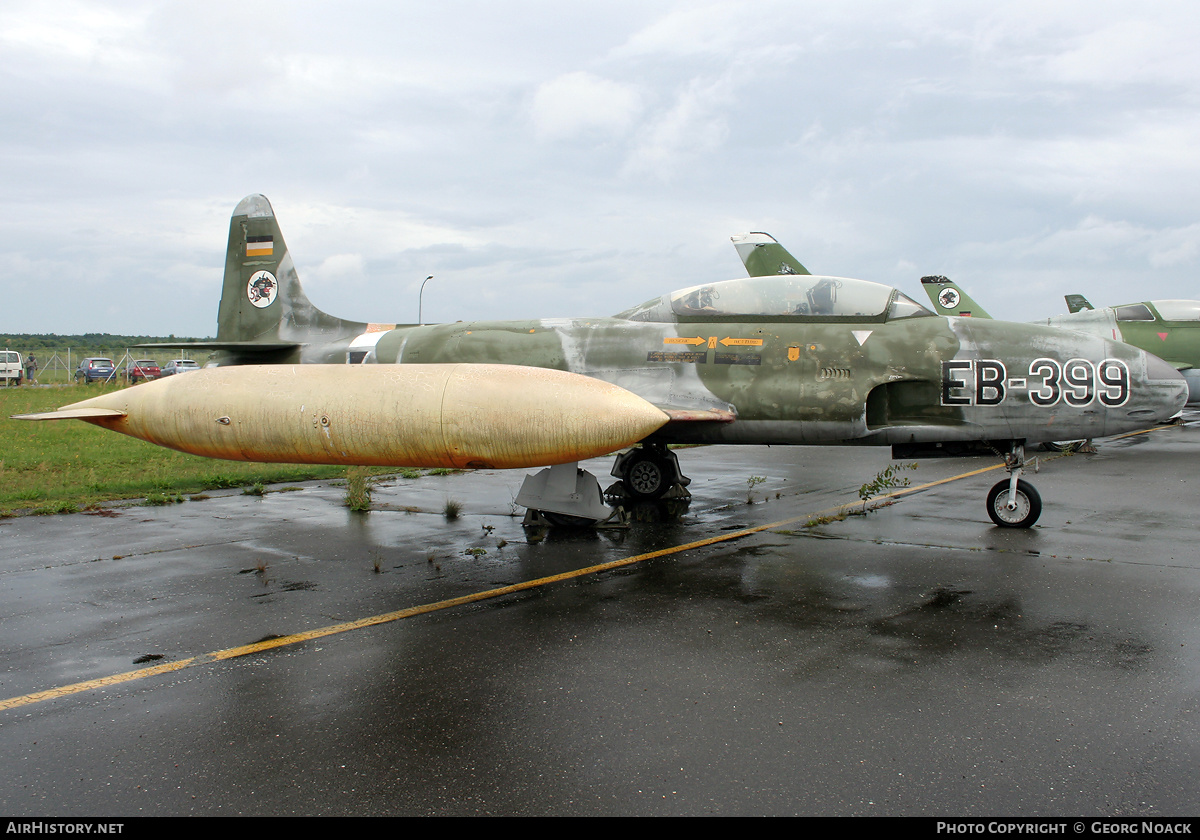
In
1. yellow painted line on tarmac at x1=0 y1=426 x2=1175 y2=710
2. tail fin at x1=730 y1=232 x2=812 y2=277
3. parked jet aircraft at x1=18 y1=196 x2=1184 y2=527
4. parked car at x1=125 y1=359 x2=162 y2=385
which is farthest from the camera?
parked car at x1=125 y1=359 x2=162 y2=385

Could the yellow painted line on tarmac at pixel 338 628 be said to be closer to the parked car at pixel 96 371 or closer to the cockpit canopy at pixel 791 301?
the cockpit canopy at pixel 791 301

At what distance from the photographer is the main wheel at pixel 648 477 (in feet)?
33.4

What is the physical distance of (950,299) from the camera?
22.5 m

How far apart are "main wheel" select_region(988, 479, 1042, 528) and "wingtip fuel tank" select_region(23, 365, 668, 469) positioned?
164 inches

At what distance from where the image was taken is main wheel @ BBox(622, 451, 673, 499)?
401 inches

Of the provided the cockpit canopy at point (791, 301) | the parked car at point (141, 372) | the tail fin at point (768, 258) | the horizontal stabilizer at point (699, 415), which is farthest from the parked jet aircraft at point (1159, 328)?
the parked car at point (141, 372)

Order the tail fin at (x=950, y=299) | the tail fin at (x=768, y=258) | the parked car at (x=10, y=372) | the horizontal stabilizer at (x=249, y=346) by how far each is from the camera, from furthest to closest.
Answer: the parked car at (x=10, y=372), the tail fin at (x=950, y=299), the tail fin at (x=768, y=258), the horizontal stabilizer at (x=249, y=346)

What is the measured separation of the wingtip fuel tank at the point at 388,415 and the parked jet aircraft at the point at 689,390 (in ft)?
0.06

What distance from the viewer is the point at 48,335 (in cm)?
13888

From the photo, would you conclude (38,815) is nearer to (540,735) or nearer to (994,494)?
(540,735)

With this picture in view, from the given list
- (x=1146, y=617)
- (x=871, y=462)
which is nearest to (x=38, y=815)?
(x=1146, y=617)

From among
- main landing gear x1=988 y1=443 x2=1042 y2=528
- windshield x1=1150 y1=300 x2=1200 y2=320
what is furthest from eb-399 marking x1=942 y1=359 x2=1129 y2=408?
windshield x1=1150 y1=300 x2=1200 y2=320

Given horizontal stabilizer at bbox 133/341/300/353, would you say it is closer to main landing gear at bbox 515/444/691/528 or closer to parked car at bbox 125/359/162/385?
main landing gear at bbox 515/444/691/528

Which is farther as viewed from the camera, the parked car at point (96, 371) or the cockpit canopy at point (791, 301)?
the parked car at point (96, 371)
